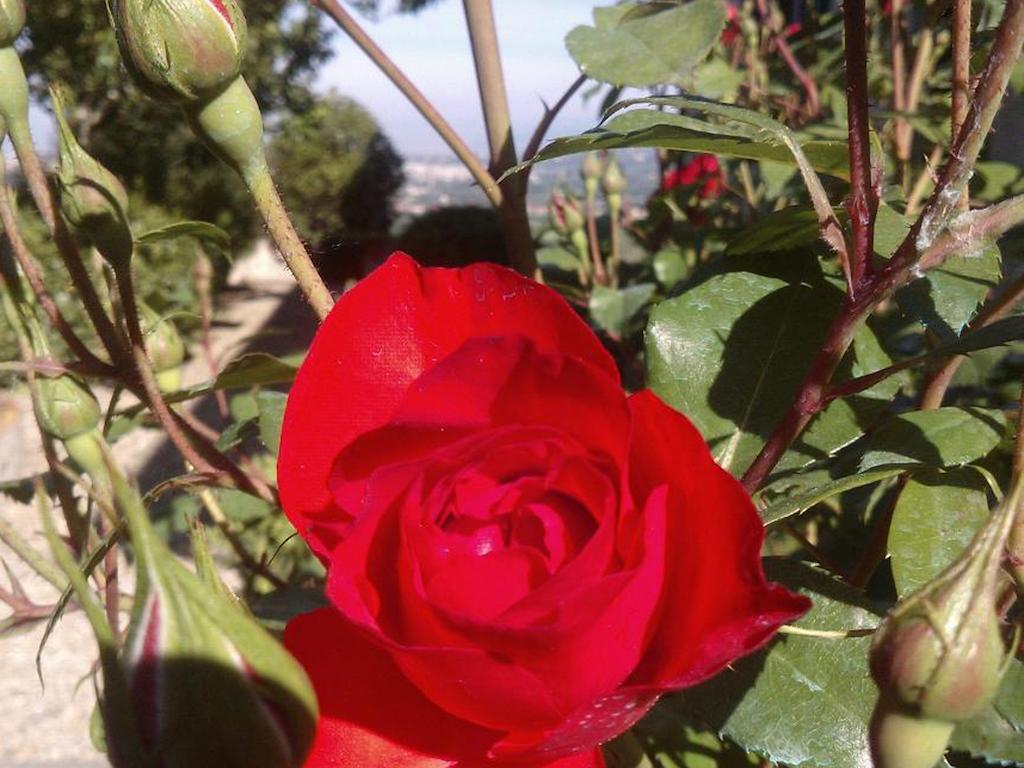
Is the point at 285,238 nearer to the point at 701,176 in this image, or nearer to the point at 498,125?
the point at 498,125

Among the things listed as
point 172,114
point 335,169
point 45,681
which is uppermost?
point 172,114

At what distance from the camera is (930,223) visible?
0.28 metres

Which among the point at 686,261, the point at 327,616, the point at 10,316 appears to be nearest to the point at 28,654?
the point at 686,261

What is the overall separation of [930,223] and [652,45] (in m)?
0.25

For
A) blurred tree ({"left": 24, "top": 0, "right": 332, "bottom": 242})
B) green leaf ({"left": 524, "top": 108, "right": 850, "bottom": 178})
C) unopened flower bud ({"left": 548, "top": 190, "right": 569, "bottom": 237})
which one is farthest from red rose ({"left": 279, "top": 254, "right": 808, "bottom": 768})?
blurred tree ({"left": 24, "top": 0, "right": 332, "bottom": 242})

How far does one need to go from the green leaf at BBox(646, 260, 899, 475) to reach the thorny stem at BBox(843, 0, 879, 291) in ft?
0.25

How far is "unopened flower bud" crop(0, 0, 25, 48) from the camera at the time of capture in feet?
1.31

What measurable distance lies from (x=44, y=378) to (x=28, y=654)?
2171mm

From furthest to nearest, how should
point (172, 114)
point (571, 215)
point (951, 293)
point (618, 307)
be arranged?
point (172, 114) < point (571, 215) < point (618, 307) < point (951, 293)

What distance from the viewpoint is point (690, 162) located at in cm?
134

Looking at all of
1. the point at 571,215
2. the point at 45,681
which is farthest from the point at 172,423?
the point at 45,681

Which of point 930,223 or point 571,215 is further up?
point 930,223

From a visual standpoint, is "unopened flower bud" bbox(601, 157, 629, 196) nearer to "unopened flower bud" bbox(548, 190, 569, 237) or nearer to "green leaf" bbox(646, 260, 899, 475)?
"unopened flower bud" bbox(548, 190, 569, 237)

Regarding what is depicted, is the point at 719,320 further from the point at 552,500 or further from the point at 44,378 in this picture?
the point at 44,378
